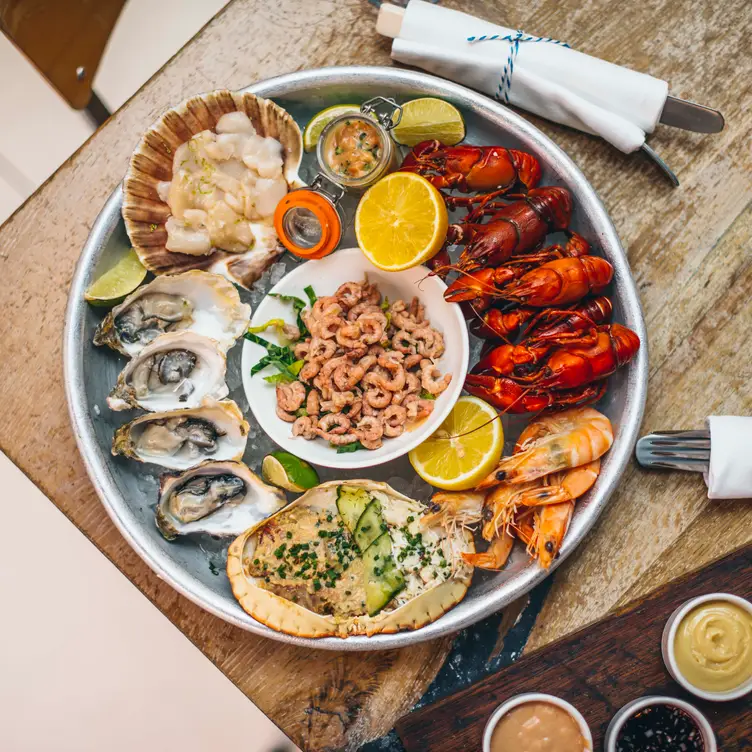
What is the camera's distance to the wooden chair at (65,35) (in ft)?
7.07

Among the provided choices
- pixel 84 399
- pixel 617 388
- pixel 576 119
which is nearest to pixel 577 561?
pixel 617 388

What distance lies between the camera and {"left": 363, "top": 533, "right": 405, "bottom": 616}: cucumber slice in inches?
74.7

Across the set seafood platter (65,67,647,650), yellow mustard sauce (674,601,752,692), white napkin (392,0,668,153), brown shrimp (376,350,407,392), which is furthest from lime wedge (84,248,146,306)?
yellow mustard sauce (674,601,752,692)

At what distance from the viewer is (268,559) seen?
77.3 inches

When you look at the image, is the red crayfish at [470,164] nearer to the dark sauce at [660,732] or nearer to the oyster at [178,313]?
the oyster at [178,313]

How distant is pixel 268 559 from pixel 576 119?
4.81ft

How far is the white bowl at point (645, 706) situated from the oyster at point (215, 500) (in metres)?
1.04

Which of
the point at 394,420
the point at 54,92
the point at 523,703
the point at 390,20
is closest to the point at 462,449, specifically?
the point at 394,420

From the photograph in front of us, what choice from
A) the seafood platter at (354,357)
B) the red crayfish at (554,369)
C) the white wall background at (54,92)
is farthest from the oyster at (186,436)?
the white wall background at (54,92)

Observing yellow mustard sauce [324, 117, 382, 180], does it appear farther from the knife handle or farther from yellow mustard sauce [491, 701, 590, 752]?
yellow mustard sauce [491, 701, 590, 752]

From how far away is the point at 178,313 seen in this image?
2.09 metres

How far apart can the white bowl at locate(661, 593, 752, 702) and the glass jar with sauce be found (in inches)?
54.5

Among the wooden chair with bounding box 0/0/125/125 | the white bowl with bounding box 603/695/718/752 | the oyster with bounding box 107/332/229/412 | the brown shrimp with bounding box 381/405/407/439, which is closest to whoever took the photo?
the white bowl with bounding box 603/695/718/752

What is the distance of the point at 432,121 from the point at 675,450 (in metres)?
1.10
